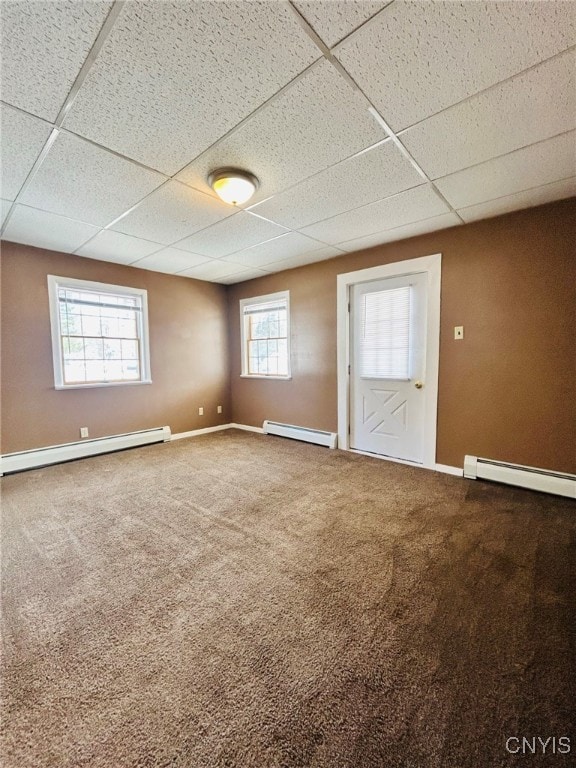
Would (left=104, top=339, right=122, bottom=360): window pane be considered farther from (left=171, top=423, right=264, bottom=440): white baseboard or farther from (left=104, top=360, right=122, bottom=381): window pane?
(left=171, top=423, right=264, bottom=440): white baseboard

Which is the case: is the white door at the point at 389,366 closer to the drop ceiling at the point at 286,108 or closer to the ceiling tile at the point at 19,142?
the drop ceiling at the point at 286,108

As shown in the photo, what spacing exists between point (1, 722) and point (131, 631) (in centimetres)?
47

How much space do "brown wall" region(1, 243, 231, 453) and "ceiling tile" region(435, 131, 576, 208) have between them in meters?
3.86

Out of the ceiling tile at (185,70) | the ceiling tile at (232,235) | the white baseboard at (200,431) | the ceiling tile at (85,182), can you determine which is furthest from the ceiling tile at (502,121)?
the white baseboard at (200,431)

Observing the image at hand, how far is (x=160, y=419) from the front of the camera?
4.84 m

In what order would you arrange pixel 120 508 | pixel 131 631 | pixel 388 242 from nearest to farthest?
pixel 131 631 → pixel 120 508 → pixel 388 242

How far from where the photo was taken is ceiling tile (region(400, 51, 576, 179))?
147 centimetres

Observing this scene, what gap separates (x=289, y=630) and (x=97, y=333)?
4176mm

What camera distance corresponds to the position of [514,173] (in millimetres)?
2221

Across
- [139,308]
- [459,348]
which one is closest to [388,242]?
[459,348]

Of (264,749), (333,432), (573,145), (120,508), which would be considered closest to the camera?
(264,749)

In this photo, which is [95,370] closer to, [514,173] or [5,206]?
[5,206]

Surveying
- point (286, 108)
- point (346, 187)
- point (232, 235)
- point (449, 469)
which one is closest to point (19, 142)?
point (286, 108)

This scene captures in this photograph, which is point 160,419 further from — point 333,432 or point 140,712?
point 140,712
